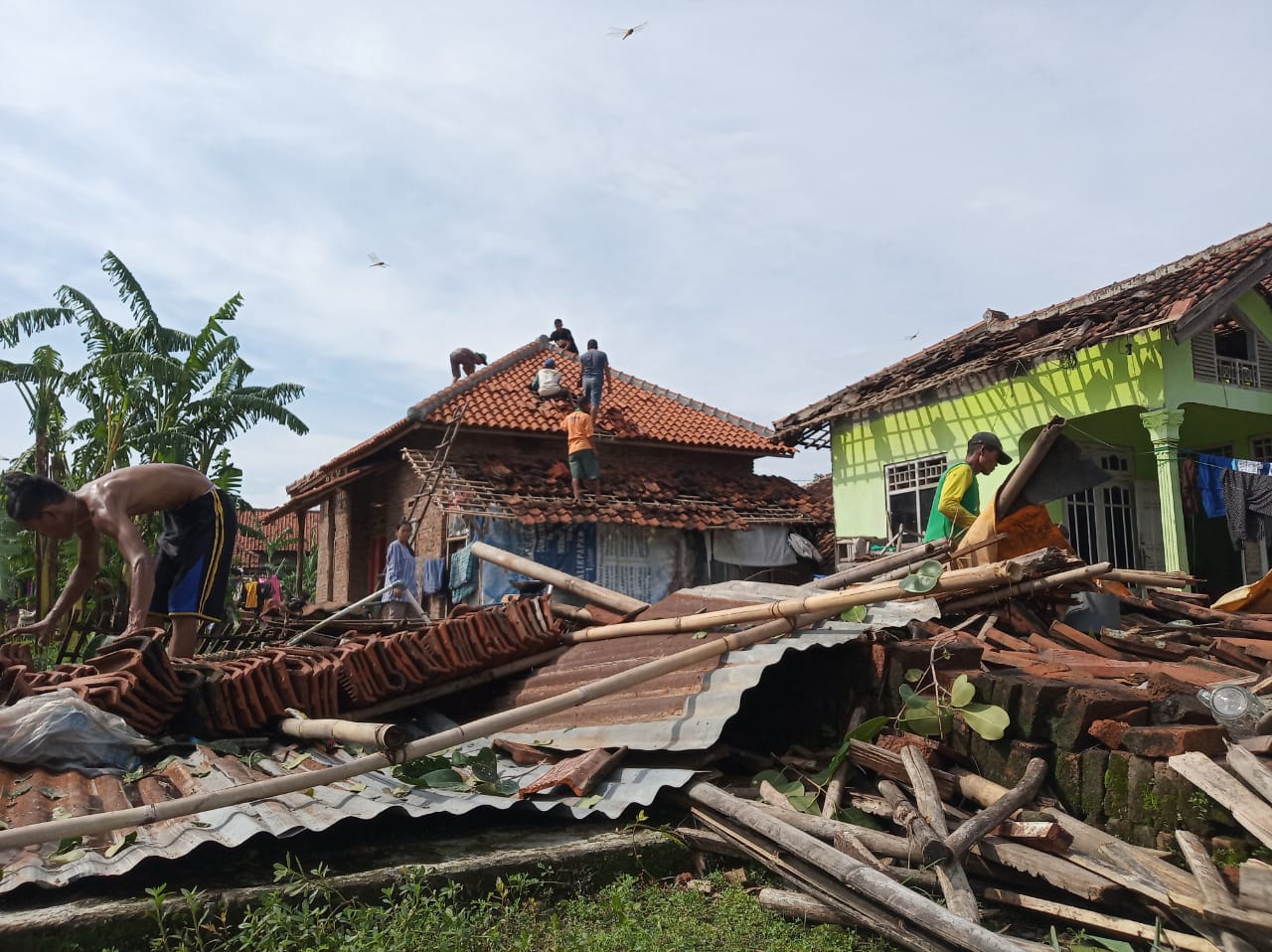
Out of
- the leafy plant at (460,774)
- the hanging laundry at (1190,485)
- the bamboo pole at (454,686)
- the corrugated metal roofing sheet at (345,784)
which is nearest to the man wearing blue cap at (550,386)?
the hanging laundry at (1190,485)

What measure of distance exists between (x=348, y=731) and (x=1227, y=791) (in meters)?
3.07

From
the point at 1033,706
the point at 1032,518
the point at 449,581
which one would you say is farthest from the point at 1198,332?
the point at 449,581

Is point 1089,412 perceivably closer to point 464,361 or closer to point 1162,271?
point 1162,271

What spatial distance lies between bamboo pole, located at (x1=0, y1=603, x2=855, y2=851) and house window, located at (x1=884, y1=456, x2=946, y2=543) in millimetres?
9676

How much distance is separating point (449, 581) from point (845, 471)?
268 inches

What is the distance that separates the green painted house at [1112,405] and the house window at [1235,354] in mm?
28

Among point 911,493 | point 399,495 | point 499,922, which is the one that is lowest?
point 499,922

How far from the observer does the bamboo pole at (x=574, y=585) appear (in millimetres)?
6152

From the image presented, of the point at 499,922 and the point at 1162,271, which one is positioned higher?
the point at 1162,271

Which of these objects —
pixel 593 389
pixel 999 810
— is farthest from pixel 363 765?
pixel 593 389

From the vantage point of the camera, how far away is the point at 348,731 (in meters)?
3.66

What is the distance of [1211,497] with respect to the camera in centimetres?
1159

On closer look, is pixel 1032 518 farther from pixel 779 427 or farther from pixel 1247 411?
pixel 779 427

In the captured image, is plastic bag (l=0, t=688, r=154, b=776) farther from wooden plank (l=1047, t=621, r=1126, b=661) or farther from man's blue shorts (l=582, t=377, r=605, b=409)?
man's blue shorts (l=582, t=377, r=605, b=409)
